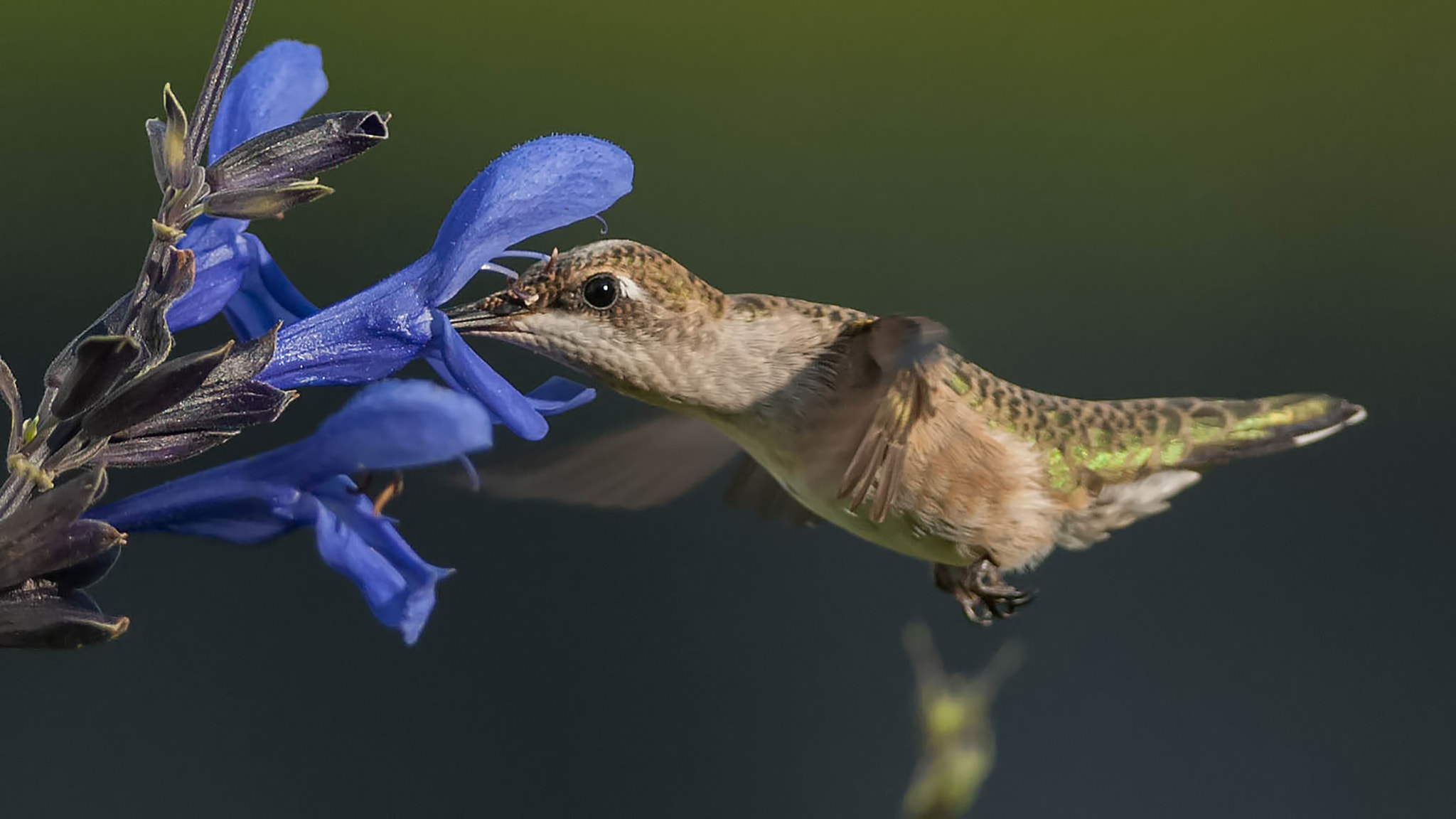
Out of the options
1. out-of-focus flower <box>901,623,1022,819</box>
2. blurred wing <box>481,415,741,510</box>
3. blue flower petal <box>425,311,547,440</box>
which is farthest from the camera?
blurred wing <box>481,415,741,510</box>

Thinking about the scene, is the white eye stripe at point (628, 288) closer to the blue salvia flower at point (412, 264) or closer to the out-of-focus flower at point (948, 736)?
the blue salvia flower at point (412, 264)

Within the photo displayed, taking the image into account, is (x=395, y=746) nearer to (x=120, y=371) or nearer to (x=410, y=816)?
(x=410, y=816)

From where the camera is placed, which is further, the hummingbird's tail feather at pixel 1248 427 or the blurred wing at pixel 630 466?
the hummingbird's tail feather at pixel 1248 427

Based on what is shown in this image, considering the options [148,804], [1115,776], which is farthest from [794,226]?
[148,804]

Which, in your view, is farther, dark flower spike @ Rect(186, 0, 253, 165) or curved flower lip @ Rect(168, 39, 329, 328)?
curved flower lip @ Rect(168, 39, 329, 328)

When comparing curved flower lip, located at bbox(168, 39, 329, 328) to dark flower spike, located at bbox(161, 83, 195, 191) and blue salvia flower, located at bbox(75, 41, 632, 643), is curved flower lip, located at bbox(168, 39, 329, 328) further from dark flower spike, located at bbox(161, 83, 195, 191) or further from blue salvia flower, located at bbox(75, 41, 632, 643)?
dark flower spike, located at bbox(161, 83, 195, 191)

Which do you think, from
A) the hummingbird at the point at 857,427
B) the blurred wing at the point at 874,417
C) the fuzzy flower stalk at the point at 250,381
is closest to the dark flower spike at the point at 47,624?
the fuzzy flower stalk at the point at 250,381

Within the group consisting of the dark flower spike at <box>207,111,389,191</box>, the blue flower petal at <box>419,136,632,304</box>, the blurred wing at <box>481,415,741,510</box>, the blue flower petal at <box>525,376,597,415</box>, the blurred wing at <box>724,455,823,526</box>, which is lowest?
the blurred wing at <box>724,455,823,526</box>

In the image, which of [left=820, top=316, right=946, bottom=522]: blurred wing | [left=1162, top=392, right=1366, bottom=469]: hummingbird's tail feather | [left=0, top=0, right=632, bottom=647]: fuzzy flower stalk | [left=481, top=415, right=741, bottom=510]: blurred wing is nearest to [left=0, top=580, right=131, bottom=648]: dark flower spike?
[left=0, top=0, right=632, bottom=647]: fuzzy flower stalk
